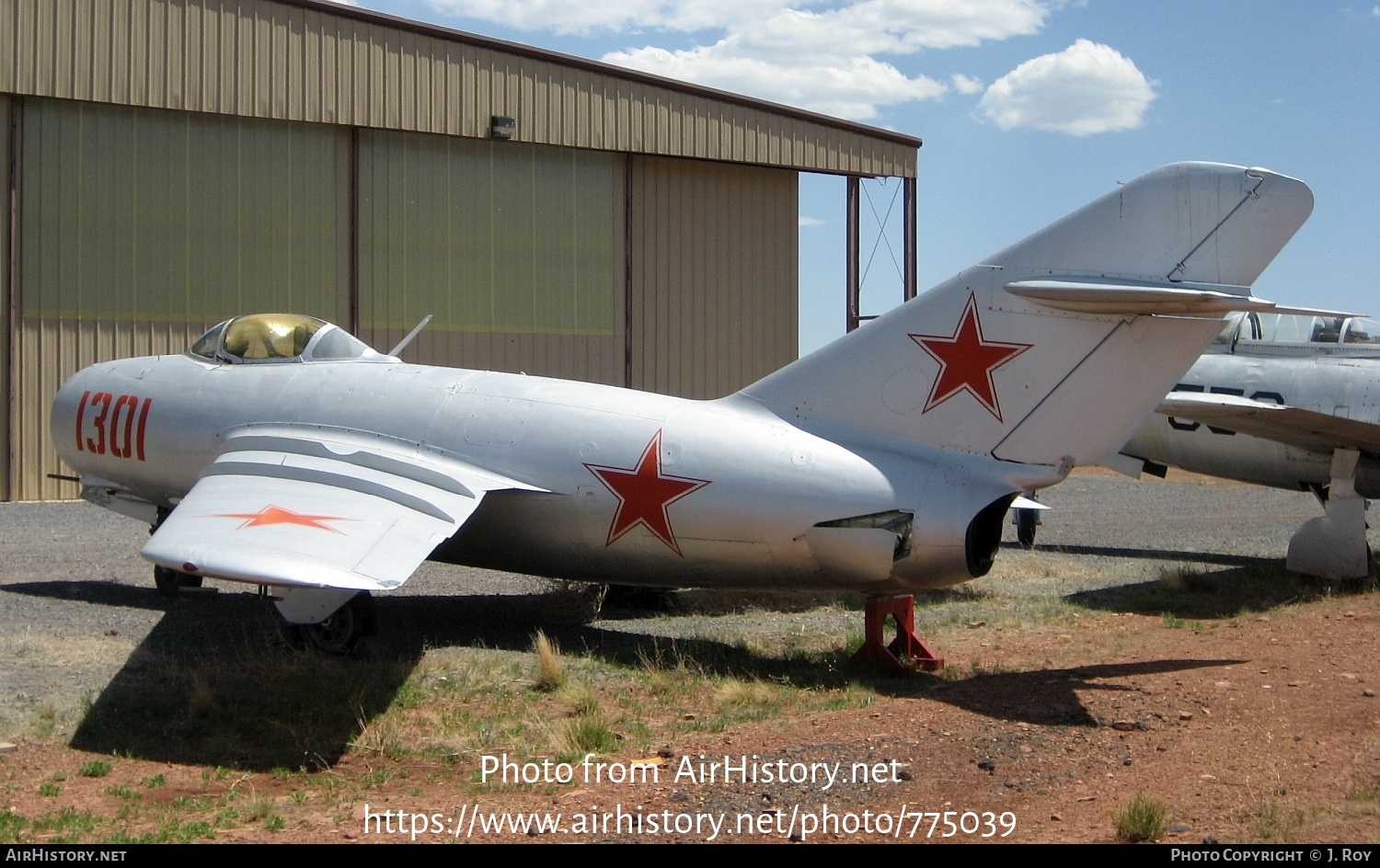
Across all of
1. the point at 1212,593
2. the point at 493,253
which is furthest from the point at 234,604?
the point at 493,253

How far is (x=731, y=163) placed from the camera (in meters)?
23.9

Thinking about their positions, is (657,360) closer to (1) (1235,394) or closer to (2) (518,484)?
(1) (1235,394)

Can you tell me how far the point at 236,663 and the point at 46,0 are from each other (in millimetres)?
13764

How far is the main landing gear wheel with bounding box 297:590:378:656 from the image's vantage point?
9.34m

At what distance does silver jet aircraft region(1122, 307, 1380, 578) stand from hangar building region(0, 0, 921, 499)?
34.3ft

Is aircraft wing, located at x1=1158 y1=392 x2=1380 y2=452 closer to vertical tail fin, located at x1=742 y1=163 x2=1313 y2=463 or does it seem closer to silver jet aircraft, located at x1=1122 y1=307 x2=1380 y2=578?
silver jet aircraft, located at x1=1122 y1=307 x2=1380 y2=578

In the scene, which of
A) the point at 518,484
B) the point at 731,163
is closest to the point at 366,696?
the point at 518,484

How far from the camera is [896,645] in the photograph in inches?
363

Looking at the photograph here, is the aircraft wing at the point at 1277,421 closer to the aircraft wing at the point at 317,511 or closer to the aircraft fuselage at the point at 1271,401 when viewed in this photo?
the aircraft fuselage at the point at 1271,401

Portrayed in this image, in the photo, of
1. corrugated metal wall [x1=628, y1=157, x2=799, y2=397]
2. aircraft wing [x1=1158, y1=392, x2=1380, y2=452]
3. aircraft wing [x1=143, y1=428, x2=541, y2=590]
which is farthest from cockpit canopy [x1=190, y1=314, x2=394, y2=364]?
corrugated metal wall [x1=628, y1=157, x2=799, y2=397]

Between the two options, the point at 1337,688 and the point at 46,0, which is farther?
the point at 46,0

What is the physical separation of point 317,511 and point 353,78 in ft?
43.8

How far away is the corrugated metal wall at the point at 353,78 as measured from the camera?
18406 mm

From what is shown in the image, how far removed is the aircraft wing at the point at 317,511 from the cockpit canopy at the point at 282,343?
3.62 feet
